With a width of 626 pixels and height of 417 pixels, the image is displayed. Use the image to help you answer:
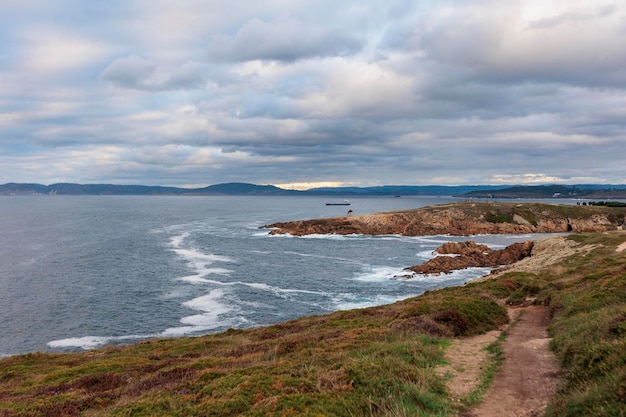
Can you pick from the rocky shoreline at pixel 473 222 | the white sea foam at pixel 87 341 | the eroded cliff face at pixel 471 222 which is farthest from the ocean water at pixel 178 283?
the eroded cliff face at pixel 471 222

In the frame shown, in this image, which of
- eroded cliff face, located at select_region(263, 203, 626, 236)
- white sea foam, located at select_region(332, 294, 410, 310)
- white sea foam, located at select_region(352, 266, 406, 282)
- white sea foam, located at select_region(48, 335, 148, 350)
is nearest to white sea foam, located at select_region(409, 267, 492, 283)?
white sea foam, located at select_region(352, 266, 406, 282)

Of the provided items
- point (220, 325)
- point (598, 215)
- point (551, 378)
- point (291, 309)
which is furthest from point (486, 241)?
point (551, 378)

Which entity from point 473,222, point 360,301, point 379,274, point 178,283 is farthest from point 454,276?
point 473,222

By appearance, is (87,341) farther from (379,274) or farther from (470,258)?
(470,258)

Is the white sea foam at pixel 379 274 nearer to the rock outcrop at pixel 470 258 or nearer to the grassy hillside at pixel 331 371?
the rock outcrop at pixel 470 258

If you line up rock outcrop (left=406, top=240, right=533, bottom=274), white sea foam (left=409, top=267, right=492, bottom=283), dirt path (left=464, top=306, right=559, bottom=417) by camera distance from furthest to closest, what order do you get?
1. rock outcrop (left=406, top=240, right=533, bottom=274)
2. white sea foam (left=409, top=267, right=492, bottom=283)
3. dirt path (left=464, top=306, right=559, bottom=417)

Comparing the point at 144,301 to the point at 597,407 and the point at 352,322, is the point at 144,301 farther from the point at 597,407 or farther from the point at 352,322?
the point at 597,407

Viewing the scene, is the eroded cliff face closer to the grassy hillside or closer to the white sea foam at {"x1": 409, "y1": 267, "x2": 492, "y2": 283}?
the white sea foam at {"x1": 409, "y1": 267, "x2": 492, "y2": 283}

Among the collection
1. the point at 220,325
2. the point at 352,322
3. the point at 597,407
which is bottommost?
the point at 220,325

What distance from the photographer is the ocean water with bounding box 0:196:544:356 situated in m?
42.9

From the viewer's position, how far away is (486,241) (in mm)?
104250

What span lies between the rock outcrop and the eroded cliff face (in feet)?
131

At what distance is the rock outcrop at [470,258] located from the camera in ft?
225

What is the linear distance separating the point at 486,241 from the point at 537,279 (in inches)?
2621
